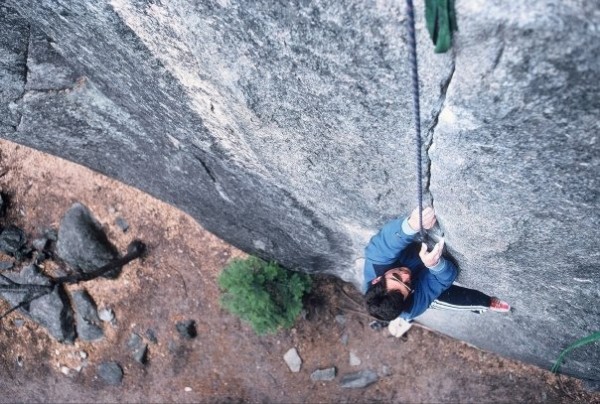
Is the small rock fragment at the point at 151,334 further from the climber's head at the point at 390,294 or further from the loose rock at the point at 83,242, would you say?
the climber's head at the point at 390,294

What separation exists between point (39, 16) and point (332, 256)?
10.1ft

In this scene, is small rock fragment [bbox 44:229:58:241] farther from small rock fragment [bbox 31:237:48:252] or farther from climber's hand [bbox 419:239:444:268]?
climber's hand [bbox 419:239:444:268]

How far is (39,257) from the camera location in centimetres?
586

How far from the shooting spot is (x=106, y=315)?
5.95 meters

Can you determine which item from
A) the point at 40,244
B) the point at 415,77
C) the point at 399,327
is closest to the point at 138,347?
the point at 40,244

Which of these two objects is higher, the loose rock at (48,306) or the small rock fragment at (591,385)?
the small rock fragment at (591,385)

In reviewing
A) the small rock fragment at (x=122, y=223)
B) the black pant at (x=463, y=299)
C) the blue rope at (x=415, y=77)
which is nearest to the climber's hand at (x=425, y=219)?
the blue rope at (x=415, y=77)

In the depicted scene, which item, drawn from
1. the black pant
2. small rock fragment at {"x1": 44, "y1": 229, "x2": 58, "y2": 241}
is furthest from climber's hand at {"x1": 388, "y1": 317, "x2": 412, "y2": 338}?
small rock fragment at {"x1": 44, "y1": 229, "x2": 58, "y2": 241}

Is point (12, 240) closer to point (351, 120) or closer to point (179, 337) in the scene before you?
point (179, 337)

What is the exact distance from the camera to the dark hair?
347cm

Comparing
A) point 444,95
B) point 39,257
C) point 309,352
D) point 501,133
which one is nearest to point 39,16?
point 444,95

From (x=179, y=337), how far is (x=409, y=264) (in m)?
3.29

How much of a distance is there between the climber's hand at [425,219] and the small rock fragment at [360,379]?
2.93m

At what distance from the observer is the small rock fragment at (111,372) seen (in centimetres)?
602
